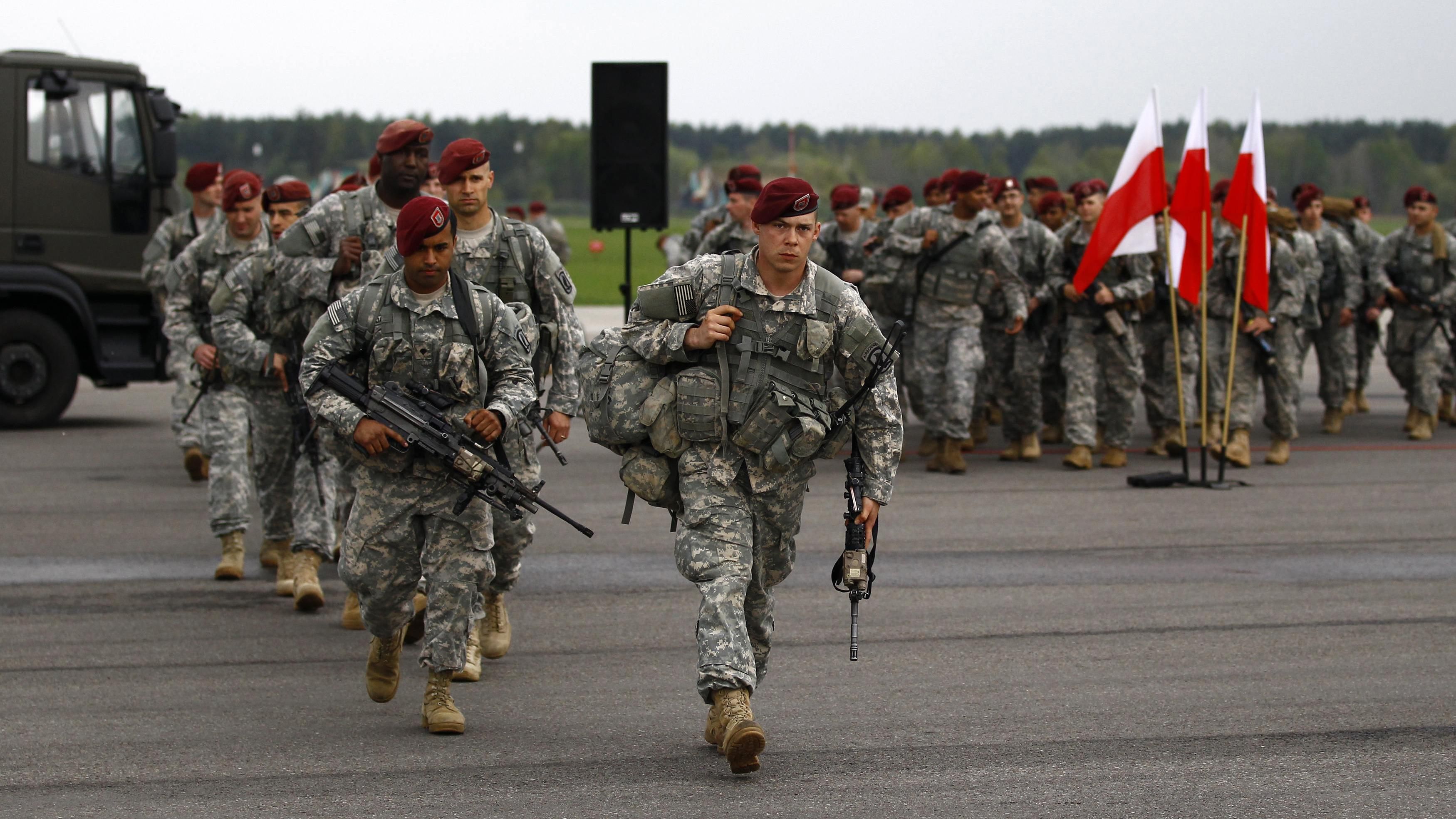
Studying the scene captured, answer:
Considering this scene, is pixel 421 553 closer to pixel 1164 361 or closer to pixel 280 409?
pixel 280 409

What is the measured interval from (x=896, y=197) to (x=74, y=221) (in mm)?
7408

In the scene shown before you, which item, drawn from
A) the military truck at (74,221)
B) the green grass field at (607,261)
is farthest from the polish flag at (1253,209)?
the green grass field at (607,261)

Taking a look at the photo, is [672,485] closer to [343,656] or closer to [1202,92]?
[343,656]

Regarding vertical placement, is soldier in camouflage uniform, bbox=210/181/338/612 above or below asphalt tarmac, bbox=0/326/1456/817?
above

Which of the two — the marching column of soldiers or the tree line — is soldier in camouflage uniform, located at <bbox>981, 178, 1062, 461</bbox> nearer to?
the marching column of soldiers

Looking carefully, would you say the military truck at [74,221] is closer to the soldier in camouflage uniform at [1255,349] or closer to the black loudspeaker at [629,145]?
the black loudspeaker at [629,145]

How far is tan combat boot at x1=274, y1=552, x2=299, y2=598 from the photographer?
28.5 feet

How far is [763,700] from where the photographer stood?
6.61 meters

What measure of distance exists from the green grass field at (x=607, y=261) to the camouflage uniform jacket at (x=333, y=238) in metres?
25.1

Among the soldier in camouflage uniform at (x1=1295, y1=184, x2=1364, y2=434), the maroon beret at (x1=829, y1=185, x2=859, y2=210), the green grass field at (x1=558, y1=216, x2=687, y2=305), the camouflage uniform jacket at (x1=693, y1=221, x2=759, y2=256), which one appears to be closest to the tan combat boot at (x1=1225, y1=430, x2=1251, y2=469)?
the soldier in camouflage uniform at (x1=1295, y1=184, x2=1364, y2=434)

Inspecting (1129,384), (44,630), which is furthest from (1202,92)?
(44,630)

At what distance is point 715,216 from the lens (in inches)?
572

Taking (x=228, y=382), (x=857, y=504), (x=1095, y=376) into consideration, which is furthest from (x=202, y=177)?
(x=857, y=504)

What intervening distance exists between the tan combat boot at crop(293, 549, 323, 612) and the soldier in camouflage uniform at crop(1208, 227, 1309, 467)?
296 inches
